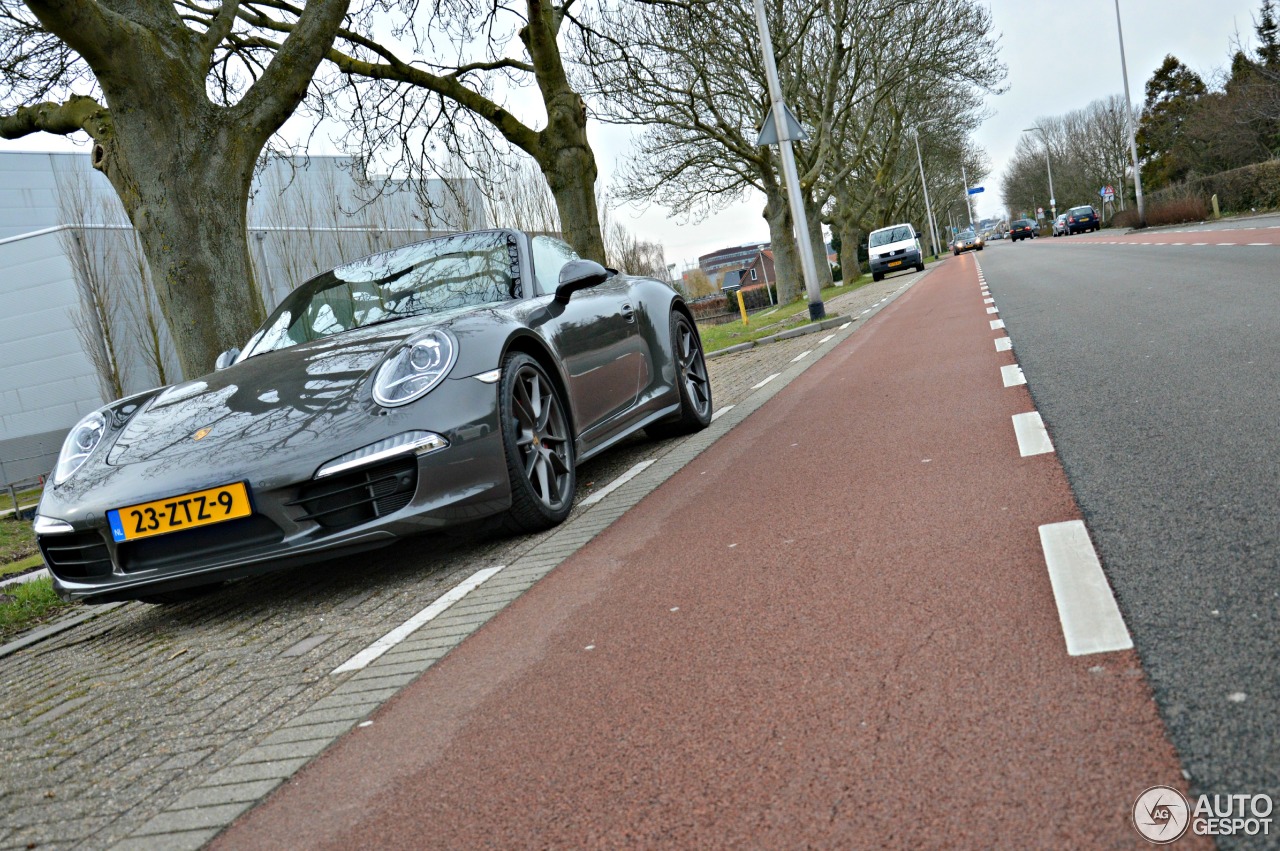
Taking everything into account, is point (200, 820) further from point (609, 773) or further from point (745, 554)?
point (745, 554)

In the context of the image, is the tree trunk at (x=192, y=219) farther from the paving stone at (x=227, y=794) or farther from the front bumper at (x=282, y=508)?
the paving stone at (x=227, y=794)

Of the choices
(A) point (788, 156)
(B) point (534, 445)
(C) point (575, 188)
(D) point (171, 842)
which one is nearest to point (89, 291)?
(C) point (575, 188)

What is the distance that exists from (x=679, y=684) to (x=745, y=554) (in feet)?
3.99

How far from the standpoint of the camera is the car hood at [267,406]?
14.2ft

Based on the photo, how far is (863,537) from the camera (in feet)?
12.5

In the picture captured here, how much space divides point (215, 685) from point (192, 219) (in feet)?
18.0

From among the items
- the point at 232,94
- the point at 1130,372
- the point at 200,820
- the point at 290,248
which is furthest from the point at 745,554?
the point at 290,248

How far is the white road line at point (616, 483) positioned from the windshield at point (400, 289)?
1.14m

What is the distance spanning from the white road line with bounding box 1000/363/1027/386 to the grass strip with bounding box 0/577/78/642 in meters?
5.61

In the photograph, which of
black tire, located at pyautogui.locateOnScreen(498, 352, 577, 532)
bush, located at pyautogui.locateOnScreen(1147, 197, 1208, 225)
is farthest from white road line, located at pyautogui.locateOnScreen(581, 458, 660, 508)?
bush, located at pyautogui.locateOnScreen(1147, 197, 1208, 225)

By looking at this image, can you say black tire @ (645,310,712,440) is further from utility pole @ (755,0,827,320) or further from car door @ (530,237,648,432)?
utility pole @ (755,0,827,320)

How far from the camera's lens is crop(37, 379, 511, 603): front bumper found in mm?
4184

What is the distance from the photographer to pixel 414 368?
4.62 metres

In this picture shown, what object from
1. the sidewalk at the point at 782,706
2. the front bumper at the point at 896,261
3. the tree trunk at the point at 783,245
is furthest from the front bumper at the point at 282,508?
the front bumper at the point at 896,261
